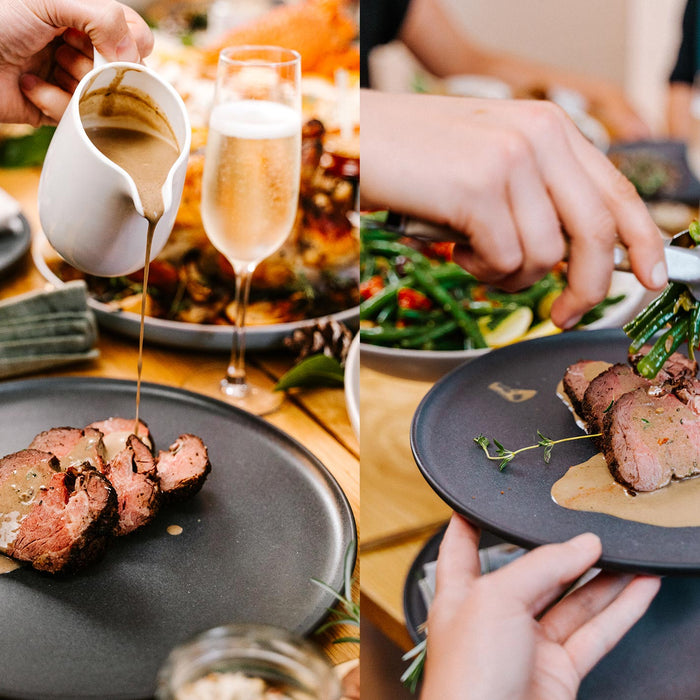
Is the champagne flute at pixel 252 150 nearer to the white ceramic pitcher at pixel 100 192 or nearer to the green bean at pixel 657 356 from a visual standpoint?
the white ceramic pitcher at pixel 100 192

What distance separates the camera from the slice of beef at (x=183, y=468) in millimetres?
683

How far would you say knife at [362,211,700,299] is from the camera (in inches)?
27.5

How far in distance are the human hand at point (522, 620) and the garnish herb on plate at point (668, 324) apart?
21 cm

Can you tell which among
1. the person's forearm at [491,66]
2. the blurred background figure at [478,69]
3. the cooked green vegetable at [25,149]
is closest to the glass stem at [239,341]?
the blurred background figure at [478,69]

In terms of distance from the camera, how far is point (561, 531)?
0.58m

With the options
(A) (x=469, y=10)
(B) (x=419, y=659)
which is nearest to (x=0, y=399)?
(B) (x=419, y=659)

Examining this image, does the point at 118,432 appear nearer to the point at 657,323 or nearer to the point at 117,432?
the point at 117,432

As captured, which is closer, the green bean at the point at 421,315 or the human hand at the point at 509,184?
the human hand at the point at 509,184

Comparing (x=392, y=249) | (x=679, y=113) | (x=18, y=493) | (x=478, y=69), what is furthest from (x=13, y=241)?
(x=679, y=113)

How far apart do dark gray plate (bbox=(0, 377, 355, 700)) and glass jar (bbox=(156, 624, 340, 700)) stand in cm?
13

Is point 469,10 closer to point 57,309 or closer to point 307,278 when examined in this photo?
point 307,278

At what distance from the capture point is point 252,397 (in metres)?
0.98

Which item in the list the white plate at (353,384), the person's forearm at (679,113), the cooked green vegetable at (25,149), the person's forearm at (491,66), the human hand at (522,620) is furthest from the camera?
the person's forearm at (679,113)

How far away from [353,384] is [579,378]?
0.87ft
